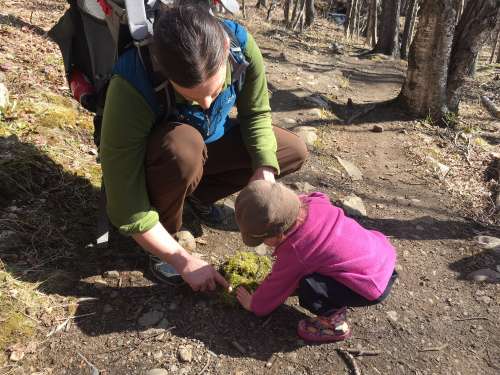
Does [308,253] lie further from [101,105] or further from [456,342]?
[101,105]

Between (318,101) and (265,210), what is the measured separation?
12.9 feet

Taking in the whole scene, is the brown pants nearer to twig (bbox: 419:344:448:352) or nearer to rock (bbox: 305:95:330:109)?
twig (bbox: 419:344:448:352)

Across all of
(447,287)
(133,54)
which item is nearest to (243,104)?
(133,54)

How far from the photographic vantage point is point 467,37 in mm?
4969

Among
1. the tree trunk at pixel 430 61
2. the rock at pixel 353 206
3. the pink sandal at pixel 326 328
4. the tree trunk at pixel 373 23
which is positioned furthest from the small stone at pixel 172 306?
the tree trunk at pixel 373 23

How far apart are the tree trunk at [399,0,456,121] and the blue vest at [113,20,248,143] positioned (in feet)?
10.7

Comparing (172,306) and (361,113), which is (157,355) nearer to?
(172,306)

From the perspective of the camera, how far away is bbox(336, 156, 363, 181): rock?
13.3 feet

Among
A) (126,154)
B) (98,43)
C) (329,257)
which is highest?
(98,43)

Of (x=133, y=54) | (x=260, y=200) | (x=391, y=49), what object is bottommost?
(x=391, y=49)

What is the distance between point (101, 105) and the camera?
245cm

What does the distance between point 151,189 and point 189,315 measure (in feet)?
2.29

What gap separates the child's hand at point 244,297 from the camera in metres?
2.35

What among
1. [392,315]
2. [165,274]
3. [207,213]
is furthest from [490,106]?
[165,274]
